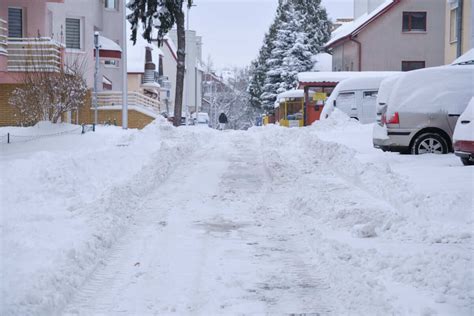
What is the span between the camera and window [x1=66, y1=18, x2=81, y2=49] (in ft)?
109

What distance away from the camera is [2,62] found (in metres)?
22.8

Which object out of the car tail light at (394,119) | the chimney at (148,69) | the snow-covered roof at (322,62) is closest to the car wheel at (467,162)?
the car tail light at (394,119)

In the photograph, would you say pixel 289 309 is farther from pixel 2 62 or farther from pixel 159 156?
pixel 2 62

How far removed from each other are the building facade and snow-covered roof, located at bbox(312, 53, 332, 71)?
11.7 meters

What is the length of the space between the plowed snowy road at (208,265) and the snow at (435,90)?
18.2 feet

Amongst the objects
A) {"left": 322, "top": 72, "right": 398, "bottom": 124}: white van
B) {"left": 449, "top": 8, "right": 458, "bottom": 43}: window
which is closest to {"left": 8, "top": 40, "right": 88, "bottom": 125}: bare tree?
{"left": 322, "top": 72, "right": 398, "bottom": 124}: white van

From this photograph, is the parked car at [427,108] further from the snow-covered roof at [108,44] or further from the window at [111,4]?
the window at [111,4]

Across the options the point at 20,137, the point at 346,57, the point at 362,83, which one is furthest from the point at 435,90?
the point at 346,57

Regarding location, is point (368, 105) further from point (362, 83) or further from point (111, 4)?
point (111, 4)

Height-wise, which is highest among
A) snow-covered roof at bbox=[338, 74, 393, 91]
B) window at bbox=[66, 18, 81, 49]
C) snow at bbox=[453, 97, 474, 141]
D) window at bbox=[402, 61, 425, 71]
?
window at bbox=[66, 18, 81, 49]

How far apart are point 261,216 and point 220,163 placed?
25.8 feet

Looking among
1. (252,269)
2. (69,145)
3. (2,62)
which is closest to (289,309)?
(252,269)

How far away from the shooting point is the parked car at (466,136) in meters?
11.9

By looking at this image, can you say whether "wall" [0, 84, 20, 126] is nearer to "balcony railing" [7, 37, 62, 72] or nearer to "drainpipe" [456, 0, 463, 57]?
"balcony railing" [7, 37, 62, 72]
